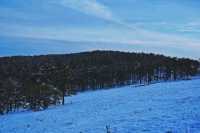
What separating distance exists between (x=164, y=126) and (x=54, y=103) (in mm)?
97369

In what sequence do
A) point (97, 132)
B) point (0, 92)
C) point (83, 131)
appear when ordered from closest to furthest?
point (97, 132), point (83, 131), point (0, 92)

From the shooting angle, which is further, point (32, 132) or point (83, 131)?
point (32, 132)

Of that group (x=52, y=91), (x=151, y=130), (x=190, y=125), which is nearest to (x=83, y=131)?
(x=151, y=130)

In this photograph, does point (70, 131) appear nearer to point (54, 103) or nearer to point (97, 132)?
point (97, 132)

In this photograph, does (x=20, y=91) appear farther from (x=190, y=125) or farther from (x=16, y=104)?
(x=190, y=125)

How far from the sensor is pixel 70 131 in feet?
Result: 120

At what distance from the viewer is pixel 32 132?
40.9 meters

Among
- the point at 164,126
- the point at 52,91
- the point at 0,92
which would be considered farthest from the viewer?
the point at 0,92

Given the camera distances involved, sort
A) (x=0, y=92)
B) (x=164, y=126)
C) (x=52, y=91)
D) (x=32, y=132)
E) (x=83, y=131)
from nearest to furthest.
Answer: (x=164, y=126) < (x=83, y=131) < (x=32, y=132) < (x=52, y=91) < (x=0, y=92)

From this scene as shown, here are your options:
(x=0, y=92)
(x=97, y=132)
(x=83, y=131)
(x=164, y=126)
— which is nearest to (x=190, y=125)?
(x=164, y=126)

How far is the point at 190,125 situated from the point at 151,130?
8.70 ft

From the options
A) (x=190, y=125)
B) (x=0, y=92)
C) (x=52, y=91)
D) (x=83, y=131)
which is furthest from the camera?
(x=0, y=92)

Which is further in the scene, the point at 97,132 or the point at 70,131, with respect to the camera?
the point at 70,131

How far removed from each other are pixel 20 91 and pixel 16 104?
5.85 meters
